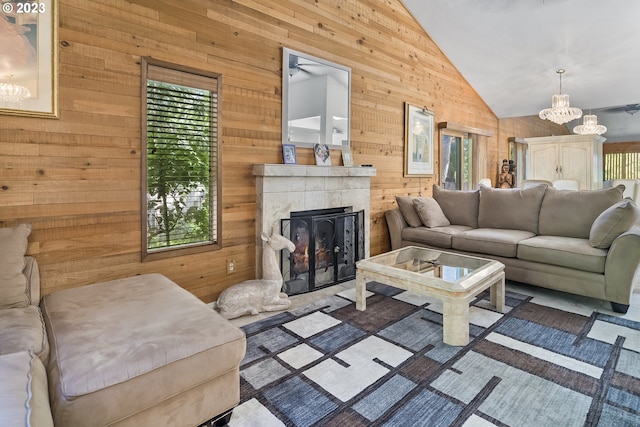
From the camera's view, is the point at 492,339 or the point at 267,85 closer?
the point at 492,339

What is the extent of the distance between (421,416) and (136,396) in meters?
1.21

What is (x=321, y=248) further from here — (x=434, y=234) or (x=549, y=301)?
(x=549, y=301)

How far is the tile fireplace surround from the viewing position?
312cm

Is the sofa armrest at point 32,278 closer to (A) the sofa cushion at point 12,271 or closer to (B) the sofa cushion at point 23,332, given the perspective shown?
(A) the sofa cushion at point 12,271

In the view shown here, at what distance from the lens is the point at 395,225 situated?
14.2 ft

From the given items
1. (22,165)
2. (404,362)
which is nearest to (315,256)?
(404,362)

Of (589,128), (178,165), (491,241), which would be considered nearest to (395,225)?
(491,241)

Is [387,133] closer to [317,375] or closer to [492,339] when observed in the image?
[492,339]

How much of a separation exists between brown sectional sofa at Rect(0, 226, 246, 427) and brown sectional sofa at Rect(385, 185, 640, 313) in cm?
287

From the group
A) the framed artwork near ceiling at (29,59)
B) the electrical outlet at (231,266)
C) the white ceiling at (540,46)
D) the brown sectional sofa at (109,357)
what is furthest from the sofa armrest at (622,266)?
the framed artwork near ceiling at (29,59)

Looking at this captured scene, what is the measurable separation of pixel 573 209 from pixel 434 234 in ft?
4.49

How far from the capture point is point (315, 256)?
3.50 metres

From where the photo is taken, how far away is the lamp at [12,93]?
6.54 ft

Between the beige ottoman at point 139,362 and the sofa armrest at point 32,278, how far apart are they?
0.15m
